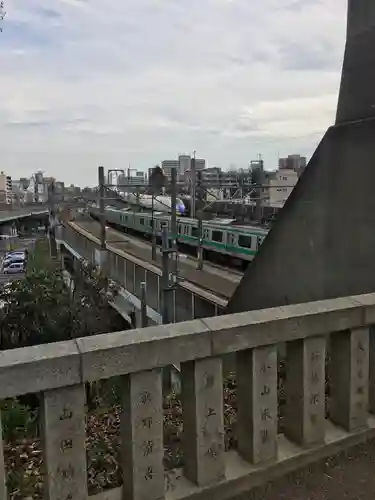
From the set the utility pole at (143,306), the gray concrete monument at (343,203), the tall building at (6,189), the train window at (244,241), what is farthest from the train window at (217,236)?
the tall building at (6,189)

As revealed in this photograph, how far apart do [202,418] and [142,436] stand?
30 cm

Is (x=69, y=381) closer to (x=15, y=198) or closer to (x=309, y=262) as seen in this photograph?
(x=309, y=262)

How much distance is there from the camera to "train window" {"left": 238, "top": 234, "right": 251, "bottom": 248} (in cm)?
1833

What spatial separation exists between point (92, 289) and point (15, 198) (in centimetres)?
4939

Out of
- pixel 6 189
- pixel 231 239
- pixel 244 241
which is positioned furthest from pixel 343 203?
pixel 6 189

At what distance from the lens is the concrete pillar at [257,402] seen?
235 cm

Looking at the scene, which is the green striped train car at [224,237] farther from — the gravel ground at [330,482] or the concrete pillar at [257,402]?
the concrete pillar at [257,402]

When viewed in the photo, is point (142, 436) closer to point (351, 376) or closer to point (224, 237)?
point (351, 376)

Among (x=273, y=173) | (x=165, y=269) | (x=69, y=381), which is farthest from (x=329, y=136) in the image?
(x=273, y=173)

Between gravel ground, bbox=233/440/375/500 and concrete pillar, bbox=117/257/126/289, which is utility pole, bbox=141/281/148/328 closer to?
concrete pillar, bbox=117/257/126/289

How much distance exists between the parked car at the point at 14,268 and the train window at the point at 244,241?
22.7 meters

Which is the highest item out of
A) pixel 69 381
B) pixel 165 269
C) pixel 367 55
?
pixel 367 55

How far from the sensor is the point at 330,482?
8.08ft

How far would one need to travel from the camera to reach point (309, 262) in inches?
190
